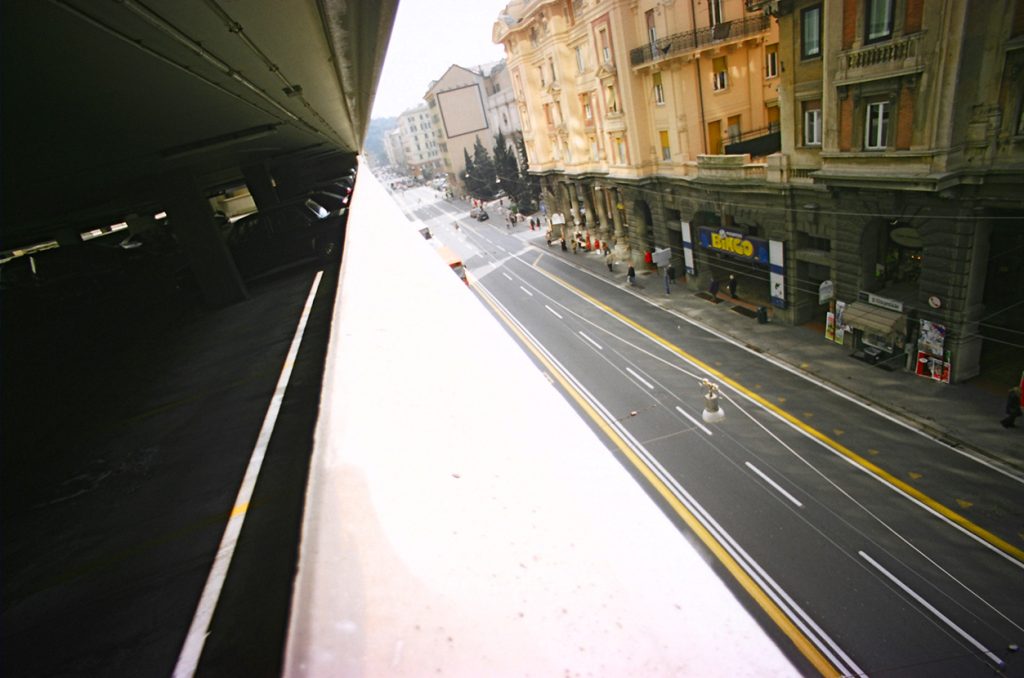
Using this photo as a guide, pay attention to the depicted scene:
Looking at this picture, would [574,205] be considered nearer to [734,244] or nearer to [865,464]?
[734,244]

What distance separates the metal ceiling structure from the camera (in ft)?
7.11

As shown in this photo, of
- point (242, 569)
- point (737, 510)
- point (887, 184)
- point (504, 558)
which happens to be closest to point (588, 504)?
point (504, 558)

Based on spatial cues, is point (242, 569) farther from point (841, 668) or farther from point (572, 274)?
point (572, 274)

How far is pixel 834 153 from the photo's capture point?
14523 mm

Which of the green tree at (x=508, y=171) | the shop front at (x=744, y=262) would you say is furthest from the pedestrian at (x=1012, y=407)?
the green tree at (x=508, y=171)

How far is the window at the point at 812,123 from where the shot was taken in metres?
15.6

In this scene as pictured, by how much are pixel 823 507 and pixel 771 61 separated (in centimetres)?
1972

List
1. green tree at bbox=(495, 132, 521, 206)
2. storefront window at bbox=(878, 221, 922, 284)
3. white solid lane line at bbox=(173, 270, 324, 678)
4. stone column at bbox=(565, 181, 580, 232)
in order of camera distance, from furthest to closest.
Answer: green tree at bbox=(495, 132, 521, 206)
stone column at bbox=(565, 181, 580, 232)
storefront window at bbox=(878, 221, 922, 284)
white solid lane line at bbox=(173, 270, 324, 678)

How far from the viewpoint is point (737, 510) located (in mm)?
11711

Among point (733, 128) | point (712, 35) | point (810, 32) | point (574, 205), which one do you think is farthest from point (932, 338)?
point (574, 205)

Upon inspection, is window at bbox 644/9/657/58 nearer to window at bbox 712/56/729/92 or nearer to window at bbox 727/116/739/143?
window at bbox 712/56/729/92

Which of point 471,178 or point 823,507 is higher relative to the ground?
point 471,178

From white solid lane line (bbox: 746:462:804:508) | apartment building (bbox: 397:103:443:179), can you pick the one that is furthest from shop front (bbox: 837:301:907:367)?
apartment building (bbox: 397:103:443:179)

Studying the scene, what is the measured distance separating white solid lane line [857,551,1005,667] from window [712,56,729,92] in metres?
19.5
